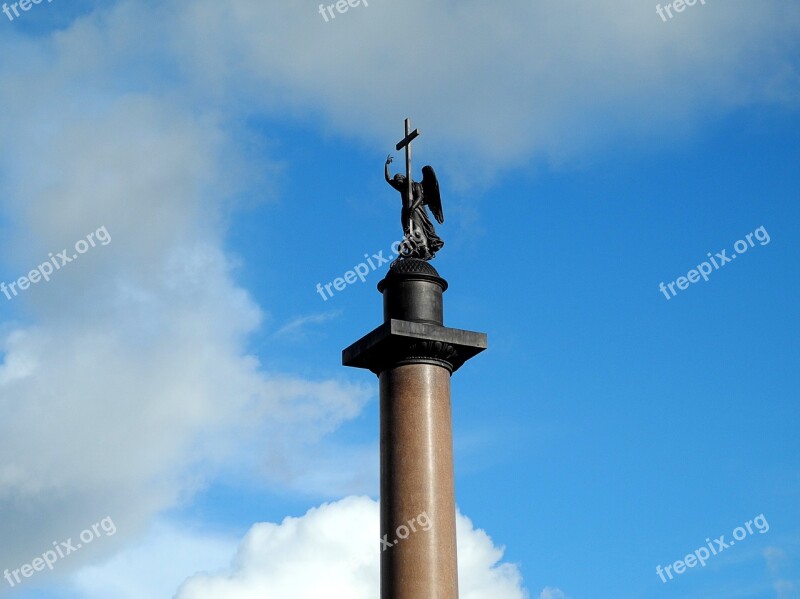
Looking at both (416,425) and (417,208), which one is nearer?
(416,425)

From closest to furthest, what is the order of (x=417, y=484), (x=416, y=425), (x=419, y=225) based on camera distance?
(x=417, y=484), (x=416, y=425), (x=419, y=225)

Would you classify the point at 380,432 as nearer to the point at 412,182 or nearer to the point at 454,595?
the point at 454,595

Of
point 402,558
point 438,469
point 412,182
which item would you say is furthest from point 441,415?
point 412,182

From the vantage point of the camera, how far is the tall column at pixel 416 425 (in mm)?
17156

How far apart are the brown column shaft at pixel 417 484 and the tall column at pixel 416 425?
1 cm

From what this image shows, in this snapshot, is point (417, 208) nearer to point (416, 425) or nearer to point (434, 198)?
point (434, 198)

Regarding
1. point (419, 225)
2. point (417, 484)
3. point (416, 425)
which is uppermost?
point (419, 225)

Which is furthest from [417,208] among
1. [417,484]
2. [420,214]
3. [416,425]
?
[417,484]

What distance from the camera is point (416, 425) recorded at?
704 inches

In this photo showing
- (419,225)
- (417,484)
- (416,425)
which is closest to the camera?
(417,484)

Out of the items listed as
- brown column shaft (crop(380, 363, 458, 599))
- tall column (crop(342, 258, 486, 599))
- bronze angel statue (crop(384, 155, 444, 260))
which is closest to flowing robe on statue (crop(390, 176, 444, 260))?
bronze angel statue (crop(384, 155, 444, 260))

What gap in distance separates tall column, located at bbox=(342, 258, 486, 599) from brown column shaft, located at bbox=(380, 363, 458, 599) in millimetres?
14

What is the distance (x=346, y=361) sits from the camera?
19.3 meters

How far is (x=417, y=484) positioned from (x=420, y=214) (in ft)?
16.2
